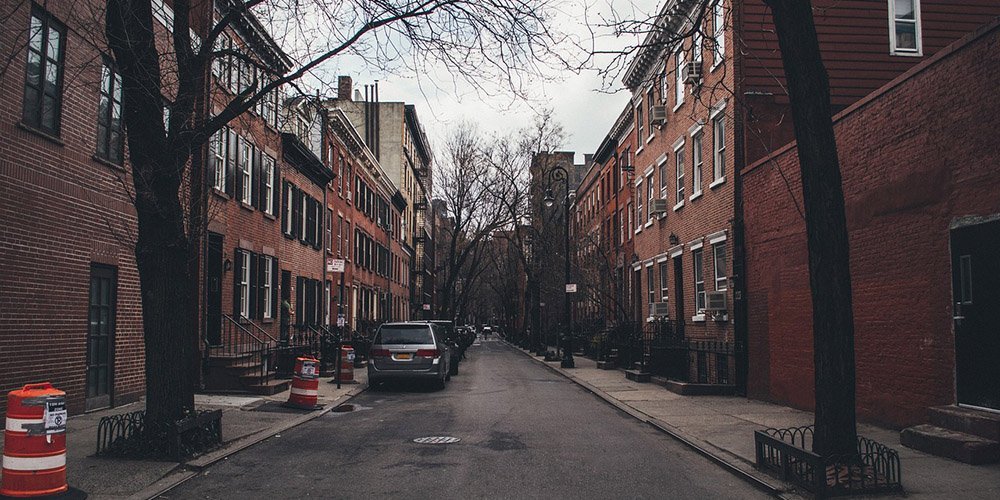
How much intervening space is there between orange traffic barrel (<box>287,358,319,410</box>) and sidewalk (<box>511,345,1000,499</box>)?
6.07m

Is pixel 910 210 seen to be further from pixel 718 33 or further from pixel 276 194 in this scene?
pixel 276 194

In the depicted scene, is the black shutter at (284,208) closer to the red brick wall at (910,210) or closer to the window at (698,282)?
the window at (698,282)

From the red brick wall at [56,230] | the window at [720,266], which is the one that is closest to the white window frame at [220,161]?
the red brick wall at [56,230]

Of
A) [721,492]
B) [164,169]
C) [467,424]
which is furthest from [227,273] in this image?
[721,492]

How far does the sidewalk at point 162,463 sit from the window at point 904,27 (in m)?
16.0

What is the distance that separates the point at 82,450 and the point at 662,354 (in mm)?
15322

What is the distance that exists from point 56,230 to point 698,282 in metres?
16.8

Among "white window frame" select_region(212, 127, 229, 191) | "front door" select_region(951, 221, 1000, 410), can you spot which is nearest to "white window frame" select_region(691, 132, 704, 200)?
"white window frame" select_region(212, 127, 229, 191)

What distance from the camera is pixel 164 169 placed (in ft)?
30.7

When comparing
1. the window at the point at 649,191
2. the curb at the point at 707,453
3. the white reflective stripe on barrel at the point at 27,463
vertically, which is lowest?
the curb at the point at 707,453

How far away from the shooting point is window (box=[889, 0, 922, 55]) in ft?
65.2

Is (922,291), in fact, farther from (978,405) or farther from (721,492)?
(721,492)

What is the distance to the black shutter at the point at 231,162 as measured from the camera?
20.4m

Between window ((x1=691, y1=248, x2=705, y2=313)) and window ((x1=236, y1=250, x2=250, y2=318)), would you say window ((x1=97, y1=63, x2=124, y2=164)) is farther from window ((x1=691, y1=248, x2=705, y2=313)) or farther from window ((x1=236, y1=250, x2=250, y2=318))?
window ((x1=691, y1=248, x2=705, y2=313))
